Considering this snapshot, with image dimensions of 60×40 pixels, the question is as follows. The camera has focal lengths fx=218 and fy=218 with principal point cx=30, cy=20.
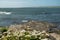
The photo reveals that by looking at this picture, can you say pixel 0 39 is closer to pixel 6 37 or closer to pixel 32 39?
pixel 6 37

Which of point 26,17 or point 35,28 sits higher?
point 35,28

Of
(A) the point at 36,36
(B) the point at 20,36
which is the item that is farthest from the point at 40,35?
(B) the point at 20,36

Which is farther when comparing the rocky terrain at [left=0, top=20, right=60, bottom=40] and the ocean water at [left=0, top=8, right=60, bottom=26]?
the ocean water at [left=0, top=8, right=60, bottom=26]

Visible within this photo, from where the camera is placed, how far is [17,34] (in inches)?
270

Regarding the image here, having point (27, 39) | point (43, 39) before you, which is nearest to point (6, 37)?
point (27, 39)

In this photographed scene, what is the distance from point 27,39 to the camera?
21.6 ft

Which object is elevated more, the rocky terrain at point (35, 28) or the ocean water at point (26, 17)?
the rocky terrain at point (35, 28)

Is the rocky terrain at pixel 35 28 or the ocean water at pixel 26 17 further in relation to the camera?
the ocean water at pixel 26 17

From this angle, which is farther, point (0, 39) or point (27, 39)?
point (0, 39)

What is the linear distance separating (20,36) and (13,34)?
0.31 m

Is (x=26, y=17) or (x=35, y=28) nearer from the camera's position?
(x=35, y=28)

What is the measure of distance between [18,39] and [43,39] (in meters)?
0.77

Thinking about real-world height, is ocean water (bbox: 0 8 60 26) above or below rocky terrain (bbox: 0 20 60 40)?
below

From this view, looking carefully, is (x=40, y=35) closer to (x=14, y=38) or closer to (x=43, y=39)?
(x=43, y=39)
